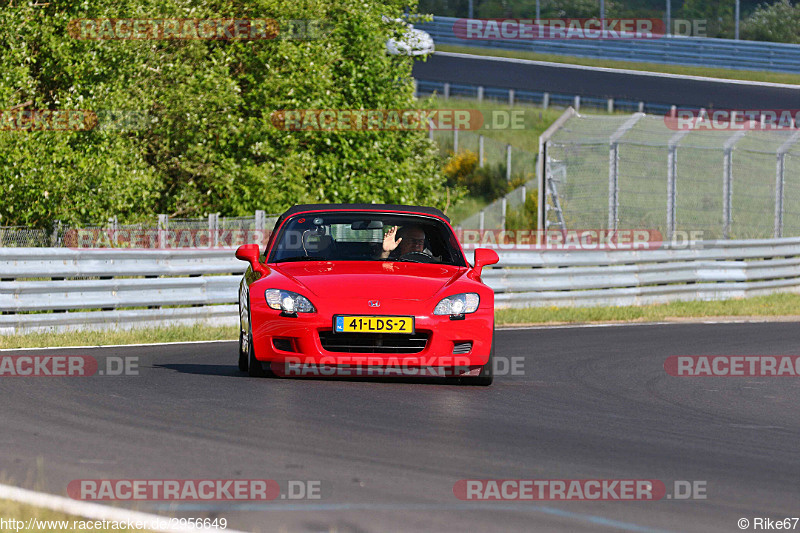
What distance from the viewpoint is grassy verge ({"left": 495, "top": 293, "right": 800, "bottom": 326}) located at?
18.5m

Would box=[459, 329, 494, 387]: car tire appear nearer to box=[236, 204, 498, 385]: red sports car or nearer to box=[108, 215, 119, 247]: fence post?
box=[236, 204, 498, 385]: red sports car

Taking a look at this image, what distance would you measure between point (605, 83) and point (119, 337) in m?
36.9

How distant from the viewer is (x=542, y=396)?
947 centimetres

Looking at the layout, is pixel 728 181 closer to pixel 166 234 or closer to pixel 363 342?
pixel 166 234

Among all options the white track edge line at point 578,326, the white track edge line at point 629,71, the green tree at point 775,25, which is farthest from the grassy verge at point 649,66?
the white track edge line at point 578,326

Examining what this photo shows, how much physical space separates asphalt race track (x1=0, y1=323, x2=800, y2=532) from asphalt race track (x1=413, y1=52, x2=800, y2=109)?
108 feet

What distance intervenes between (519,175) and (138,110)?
1059 inches

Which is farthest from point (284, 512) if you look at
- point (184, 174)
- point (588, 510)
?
point (184, 174)

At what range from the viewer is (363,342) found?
9391 mm

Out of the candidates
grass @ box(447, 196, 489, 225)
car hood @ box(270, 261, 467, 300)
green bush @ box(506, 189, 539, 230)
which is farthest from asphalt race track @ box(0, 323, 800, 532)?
grass @ box(447, 196, 489, 225)

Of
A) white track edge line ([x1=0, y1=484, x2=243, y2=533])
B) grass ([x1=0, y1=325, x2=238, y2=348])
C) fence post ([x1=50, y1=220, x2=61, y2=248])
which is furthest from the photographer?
fence post ([x1=50, y1=220, x2=61, y2=248])

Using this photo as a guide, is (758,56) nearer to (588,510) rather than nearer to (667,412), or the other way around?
(667,412)

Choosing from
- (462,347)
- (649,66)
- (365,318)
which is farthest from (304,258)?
(649,66)

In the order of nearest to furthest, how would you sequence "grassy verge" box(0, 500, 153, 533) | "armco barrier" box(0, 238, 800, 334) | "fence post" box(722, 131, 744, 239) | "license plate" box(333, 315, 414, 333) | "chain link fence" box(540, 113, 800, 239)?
"grassy verge" box(0, 500, 153, 533) < "license plate" box(333, 315, 414, 333) < "armco barrier" box(0, 238, 800, 334) < "chain link fence" box(540, 113, 800, 239) < "fence post" box(722, 131, 744, 239)
